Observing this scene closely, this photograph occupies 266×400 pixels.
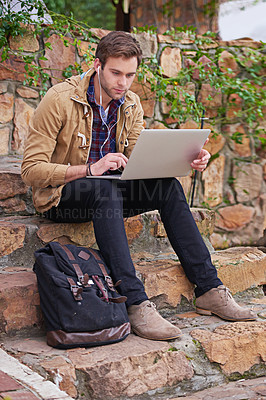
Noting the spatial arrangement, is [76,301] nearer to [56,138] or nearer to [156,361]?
[156,361]

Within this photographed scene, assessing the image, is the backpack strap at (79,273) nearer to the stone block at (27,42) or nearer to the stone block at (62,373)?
the stone block at (62,373)

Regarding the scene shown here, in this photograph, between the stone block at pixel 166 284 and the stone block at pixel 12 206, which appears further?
the stone block at pixel 12 206

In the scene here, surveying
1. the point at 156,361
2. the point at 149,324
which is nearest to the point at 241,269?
the point at 149,324

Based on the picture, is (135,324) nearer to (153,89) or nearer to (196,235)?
(196,235)

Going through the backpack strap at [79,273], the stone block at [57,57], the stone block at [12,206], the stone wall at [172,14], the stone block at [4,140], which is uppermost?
the stone wall at [172,14]

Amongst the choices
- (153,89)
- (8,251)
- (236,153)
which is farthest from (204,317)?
(236,153)

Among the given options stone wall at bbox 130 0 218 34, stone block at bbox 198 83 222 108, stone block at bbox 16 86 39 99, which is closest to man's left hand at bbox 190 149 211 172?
stone block at bbox 16 86 39 99

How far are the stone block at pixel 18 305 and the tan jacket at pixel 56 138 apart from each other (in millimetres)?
358

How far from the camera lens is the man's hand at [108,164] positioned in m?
1.94

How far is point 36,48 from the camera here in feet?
9.58

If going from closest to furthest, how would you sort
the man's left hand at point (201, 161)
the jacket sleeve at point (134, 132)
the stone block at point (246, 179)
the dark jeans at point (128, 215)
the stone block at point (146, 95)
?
the dark jeans at point (128, 215) → the man's left hand at point (201, 161) → the jacket sleeve at point (134, 132) → the stone block at point (146, 95) → the stone block at point (246, 179)

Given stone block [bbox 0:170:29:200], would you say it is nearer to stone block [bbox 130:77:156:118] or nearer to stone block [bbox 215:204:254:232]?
stone block [bbox 130:77:156:118]

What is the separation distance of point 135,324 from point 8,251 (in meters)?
0.65

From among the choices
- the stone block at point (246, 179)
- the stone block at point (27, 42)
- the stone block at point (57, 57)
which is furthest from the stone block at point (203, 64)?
the stone block at point (27, 42)
